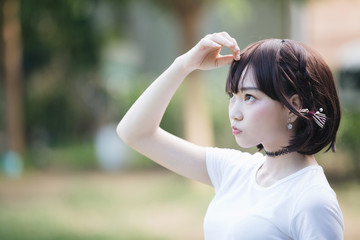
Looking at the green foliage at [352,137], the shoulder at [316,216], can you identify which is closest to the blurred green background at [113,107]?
the green foliage at [352,137]

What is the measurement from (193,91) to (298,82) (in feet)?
21.6

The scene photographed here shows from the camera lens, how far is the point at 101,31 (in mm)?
13906

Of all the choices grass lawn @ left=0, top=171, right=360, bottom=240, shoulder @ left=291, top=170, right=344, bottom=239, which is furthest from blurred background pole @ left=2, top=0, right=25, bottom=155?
shoulder @ left=291, top=170, right=344, bottom=239

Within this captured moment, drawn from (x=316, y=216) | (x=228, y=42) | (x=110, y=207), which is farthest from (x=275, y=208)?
(x=110, y=207)

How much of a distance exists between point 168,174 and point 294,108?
830cm

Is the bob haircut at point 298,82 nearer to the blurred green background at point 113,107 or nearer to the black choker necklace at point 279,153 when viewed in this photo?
the black choker necklace at point 279,153

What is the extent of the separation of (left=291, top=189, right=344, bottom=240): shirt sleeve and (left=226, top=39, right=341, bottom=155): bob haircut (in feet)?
0.68

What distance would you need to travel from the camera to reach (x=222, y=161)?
6.10 feet

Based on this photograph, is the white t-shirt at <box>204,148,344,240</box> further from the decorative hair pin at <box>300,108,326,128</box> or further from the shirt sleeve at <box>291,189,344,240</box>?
the decorative hair pin at <box>300,108,326,128</box>

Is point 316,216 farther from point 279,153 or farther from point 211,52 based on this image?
point 211,52

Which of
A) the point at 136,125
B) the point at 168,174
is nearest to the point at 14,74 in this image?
the point at 168,174

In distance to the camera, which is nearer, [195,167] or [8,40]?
[195,167]

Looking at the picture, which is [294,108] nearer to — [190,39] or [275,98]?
[275,98]

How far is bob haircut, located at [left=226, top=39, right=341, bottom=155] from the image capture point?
5.15 ft
